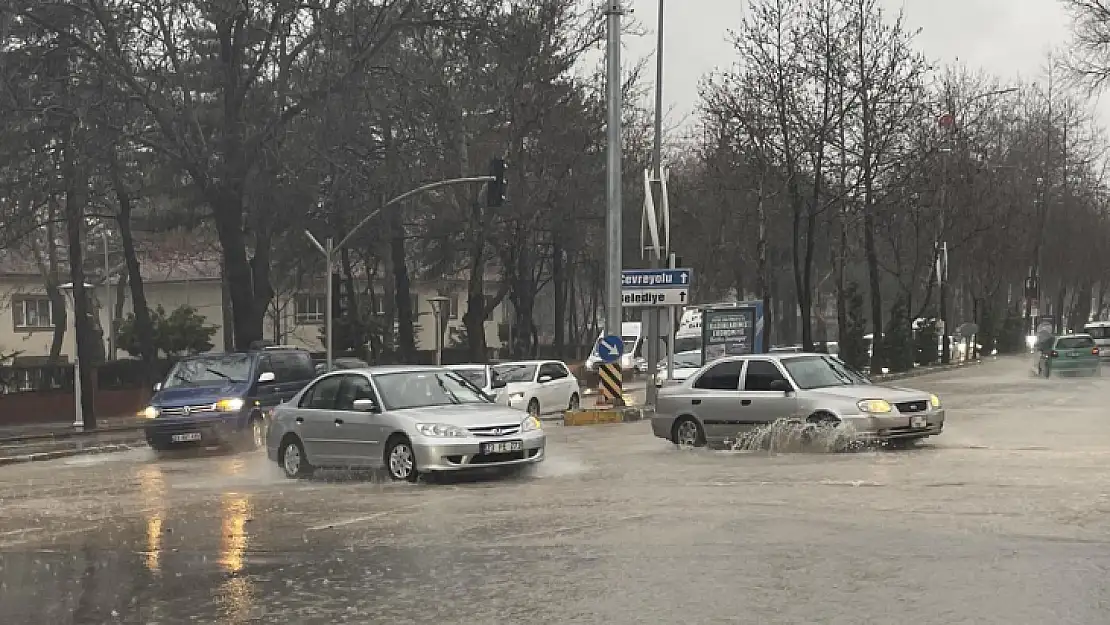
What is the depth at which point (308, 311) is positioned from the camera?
78.8m

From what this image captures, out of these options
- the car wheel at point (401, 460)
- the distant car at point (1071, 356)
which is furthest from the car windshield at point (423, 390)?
the distant car at point (1071, 356)

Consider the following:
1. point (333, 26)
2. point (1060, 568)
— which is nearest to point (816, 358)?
point (1060, 568)

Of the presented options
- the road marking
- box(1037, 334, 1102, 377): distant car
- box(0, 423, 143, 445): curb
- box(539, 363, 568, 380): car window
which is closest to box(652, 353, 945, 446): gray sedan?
the road marking

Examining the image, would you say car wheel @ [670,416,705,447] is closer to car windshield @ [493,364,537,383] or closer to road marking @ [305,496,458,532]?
road marking @ [305,496,458,532]

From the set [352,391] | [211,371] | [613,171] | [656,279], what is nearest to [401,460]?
[352,391]

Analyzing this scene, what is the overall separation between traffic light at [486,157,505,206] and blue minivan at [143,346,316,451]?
8.16 metres

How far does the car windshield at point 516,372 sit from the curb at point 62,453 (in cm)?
895

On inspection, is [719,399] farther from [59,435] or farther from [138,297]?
[138,297]

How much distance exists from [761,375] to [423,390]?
4.93 metres

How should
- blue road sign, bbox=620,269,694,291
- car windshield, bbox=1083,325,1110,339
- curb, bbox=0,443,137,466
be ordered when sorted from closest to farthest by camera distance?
curb, bbox=0,443,137,466 < blue road sign, bbox=620,269,694,291 < car windshield, bbox=1083,325,1110,339

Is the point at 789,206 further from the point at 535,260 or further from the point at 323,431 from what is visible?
the point at 323,431

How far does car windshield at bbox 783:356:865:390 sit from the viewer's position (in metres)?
18.4

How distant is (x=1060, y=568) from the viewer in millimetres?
8867

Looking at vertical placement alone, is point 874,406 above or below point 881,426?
above
